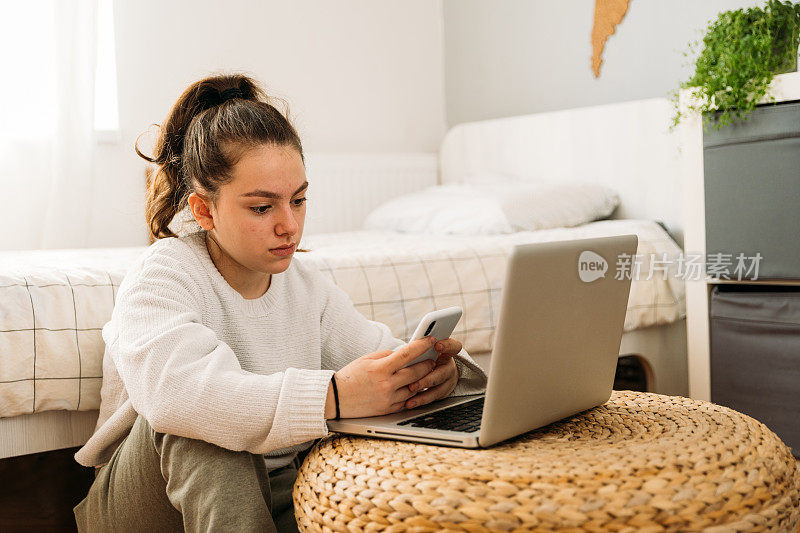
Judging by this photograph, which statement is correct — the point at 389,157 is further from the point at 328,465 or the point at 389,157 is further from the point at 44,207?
the point at 328,465

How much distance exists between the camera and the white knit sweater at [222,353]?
0.85m

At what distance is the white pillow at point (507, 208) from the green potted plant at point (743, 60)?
0.55 m

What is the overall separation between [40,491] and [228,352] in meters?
0.63

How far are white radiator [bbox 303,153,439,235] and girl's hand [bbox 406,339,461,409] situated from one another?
5.93ft

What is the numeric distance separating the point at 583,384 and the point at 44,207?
1.99 metres

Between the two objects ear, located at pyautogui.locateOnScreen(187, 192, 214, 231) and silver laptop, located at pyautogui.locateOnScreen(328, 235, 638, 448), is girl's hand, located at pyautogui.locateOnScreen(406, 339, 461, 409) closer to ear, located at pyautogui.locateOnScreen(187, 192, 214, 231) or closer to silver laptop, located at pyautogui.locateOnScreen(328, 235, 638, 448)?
silver laptop, located at pyautogui.locateOnScreen(328, 235, 638, 448)

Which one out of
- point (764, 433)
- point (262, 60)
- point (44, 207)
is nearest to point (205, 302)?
point (764, 433)

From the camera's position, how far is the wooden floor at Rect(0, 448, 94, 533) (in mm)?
1289

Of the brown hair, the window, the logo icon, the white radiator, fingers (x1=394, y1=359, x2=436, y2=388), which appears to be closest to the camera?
the logo icon

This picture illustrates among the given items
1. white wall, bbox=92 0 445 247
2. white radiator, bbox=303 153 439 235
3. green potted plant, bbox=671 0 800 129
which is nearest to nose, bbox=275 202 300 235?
green potted plant, bbox=671 0 800 129

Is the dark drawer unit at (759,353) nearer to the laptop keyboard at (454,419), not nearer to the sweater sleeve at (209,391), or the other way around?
the laptop keyboard at (454,419)

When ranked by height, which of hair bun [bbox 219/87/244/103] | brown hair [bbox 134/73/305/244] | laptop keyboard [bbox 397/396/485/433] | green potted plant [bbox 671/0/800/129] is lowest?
laptop keyboard [bbox 397/396/485/433]

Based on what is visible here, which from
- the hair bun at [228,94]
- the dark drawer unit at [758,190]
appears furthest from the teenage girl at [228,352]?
the dark drawer unit at [758,190]

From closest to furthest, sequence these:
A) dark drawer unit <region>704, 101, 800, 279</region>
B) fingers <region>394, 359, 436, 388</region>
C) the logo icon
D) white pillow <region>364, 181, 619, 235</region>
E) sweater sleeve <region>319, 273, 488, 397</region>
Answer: the logo icon < fingers <region>394, 359, 436, 388</region> < sweater sleeve <region>319, 273, 488, 397</region> < dark drawer unit <region>704, 101, 800, 279</region> < white pillow <region>364, 181, 619, 235</region>
